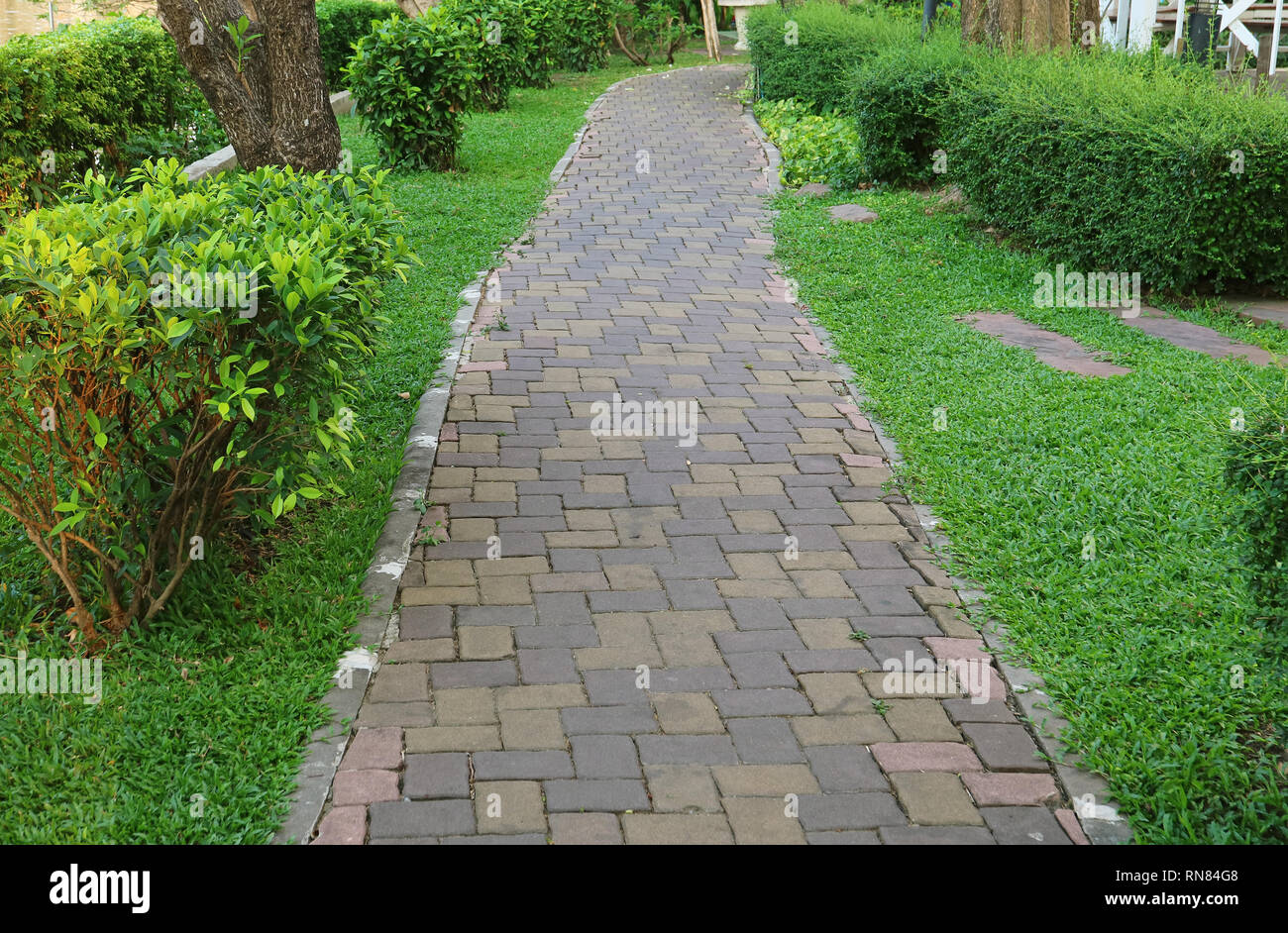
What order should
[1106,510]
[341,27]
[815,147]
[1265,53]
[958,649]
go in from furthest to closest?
[341,27] → [815,147] → [1265,53] → [1106,510] → [958,649]

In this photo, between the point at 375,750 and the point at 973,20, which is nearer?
the point at 375,750

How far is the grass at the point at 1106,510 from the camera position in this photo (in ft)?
12.1

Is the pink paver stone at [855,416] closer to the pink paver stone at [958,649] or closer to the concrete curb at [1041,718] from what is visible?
the concrete curb at [1041,718]

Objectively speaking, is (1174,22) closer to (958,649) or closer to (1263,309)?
(1263,309)

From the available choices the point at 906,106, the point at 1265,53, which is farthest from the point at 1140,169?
the point at 1265,53

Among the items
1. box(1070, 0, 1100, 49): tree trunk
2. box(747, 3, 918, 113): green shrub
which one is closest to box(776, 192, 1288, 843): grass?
box(1070, 0, 1100, 49): tree trunk

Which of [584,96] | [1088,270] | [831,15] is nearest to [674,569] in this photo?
[1088,270]

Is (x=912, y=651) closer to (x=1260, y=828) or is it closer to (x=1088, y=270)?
(x=1260, y=828)

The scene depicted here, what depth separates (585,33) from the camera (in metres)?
22.6

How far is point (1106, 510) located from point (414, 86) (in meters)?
9.86

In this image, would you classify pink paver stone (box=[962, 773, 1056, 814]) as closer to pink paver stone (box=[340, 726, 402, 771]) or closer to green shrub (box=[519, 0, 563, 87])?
pink paver stone (box=[340, 726, 402, 771])

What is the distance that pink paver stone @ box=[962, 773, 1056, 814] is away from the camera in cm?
357

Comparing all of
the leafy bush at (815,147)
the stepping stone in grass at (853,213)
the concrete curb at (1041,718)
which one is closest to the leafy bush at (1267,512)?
the concrete curb at (1041,718)

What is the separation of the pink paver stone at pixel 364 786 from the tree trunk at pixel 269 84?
15.8 ft
